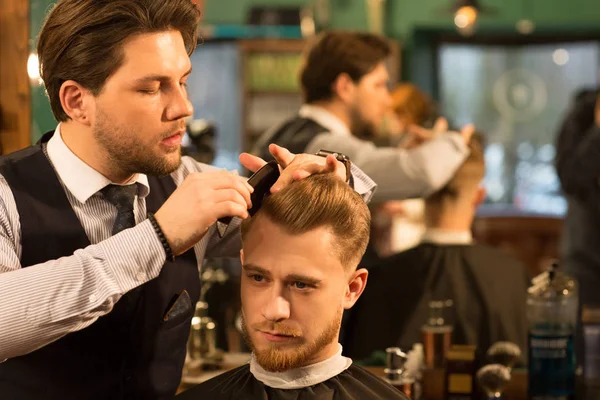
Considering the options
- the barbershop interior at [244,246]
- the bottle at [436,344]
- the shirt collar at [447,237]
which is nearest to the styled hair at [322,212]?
the barbershop interior at [244,246]

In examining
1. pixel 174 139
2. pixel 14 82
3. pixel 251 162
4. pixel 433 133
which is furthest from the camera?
pixel 433 133

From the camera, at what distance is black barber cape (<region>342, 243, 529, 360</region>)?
3463 mm

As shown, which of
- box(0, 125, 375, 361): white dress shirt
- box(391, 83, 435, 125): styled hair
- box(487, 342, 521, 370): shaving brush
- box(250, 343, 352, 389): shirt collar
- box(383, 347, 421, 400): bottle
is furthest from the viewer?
box(391, 83, 435, 125): styled hair

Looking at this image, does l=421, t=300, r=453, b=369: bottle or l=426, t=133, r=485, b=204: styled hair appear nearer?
l=421, t=300, r=453, b=369: bottle

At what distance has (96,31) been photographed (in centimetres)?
179

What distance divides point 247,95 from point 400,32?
4.70 ft

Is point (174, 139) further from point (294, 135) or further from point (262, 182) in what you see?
point (294, 135)

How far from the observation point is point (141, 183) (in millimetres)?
1982

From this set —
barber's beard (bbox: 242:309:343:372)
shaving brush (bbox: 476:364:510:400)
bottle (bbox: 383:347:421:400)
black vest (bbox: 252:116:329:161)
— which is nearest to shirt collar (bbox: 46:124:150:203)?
barber's beard (bbox: 242:309:343:372)

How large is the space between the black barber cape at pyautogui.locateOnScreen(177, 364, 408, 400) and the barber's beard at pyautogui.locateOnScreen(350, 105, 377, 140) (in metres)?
1.85

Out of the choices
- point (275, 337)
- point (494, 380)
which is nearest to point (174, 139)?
point (275, 337)

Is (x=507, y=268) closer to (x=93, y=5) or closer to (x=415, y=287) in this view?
(x=415, y=287)

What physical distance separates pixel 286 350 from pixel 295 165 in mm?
370

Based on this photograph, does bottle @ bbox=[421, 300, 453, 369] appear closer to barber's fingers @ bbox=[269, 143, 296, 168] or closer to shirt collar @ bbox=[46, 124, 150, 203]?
barber's fingers @ bbox=[269, 143, 296, 168]
